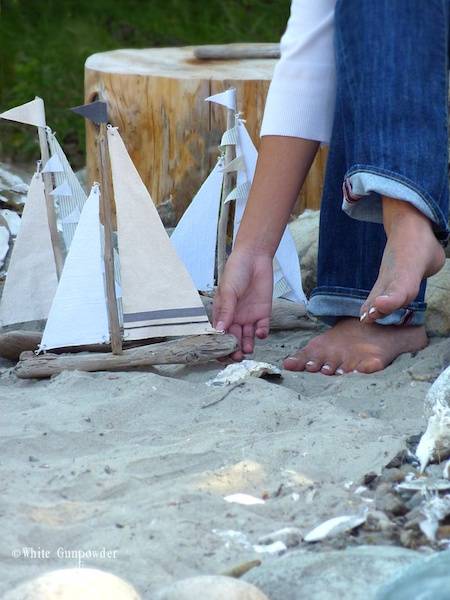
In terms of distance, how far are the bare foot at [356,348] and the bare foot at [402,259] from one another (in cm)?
40

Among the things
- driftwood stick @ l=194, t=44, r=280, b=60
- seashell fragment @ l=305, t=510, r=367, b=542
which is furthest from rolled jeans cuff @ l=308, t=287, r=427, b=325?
driftwood stick @ l=194, t=44, r=280, b=60

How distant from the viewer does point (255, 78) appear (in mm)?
3400

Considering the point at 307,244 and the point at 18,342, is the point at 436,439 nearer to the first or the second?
the point at 18,342

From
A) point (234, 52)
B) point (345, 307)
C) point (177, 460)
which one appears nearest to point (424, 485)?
point (177, 460)

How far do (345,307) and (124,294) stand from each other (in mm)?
523

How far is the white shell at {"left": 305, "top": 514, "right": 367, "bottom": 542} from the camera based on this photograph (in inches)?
56.6

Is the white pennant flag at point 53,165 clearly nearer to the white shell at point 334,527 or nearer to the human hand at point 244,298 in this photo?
the human hand at point 244,298

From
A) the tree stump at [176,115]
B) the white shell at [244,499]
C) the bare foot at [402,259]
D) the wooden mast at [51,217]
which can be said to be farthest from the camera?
the tree stump at [176,115]

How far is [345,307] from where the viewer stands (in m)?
2.45

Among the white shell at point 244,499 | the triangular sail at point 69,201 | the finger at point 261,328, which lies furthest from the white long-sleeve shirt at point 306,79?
the white shell at point 244,499

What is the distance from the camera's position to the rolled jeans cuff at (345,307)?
2.40 m

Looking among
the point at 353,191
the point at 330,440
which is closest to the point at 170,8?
the point at 353,191

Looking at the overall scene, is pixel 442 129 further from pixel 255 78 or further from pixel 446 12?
pixel 255 78

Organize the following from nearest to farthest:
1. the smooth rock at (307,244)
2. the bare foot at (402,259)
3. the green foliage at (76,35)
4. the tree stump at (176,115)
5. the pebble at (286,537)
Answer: the pebble at (286,537) < the bare foot at (402,259) < the smooth rock at (307,244) < the tree stump at (176,115) < the green foliage at (76,35)
